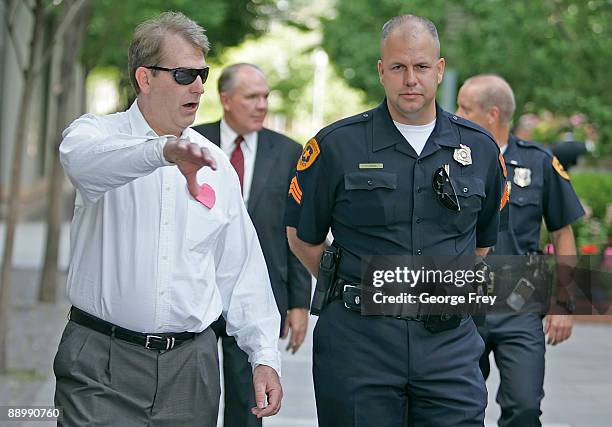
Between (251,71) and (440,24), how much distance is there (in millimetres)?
20470

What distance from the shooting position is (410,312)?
450 centimetres

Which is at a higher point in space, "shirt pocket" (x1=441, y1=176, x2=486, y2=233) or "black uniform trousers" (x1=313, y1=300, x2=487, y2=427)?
"shirt pocket" (x1=441, y1=176, x2=486, y2=233)

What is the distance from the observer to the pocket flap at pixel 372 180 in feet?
14.9

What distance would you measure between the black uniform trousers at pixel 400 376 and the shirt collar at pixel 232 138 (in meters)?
2.39

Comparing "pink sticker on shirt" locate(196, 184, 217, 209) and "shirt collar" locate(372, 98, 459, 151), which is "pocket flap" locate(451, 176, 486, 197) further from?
"pink sticker on shirt" locate(196, 184, 217, 209)

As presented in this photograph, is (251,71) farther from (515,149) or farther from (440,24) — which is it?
(440,24)

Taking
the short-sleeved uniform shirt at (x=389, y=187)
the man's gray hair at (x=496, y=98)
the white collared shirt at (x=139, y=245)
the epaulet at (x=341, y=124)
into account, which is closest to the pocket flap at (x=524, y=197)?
the man's gray hair at (x=496, y=98)

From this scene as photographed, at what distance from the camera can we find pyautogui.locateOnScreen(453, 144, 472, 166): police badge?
4648 mm

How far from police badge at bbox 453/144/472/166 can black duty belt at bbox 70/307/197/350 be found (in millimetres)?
1342

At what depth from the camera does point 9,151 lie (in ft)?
89.8

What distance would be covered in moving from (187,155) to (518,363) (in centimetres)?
334

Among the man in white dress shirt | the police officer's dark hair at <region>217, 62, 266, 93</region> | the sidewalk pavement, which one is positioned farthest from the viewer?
the sidewalk pavement

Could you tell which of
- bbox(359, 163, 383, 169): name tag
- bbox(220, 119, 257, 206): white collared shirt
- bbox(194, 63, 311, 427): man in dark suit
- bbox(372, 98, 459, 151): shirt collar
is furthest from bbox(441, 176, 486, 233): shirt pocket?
bbox(220, 119, 257, 206): white collared shirt

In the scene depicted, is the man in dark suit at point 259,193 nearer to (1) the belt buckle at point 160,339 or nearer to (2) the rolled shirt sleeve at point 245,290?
(2) the rolled shirt sleeve at point 245,290
